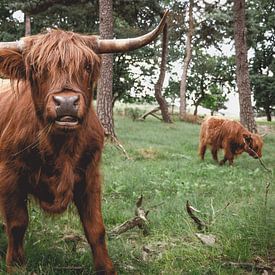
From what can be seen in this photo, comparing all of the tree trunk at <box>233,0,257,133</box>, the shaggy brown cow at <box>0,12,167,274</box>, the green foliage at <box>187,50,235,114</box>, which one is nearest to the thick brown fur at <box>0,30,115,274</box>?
the shaggy brown cow at <box>0,12,167,274</box>

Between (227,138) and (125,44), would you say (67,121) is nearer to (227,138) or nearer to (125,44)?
(125,44)

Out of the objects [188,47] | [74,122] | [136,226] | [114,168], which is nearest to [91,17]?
[188,47]

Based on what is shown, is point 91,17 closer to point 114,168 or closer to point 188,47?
point 188,47

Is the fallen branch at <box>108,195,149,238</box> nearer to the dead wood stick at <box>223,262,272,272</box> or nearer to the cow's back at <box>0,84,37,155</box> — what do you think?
the dead wood stick at <box>223,262,272,272</box>

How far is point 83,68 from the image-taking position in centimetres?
316

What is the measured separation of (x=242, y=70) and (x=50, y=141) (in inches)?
479

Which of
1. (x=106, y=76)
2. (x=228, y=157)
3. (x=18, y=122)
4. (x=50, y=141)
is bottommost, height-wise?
(x=228, y=157)

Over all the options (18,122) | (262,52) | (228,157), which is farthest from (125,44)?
(262,52)

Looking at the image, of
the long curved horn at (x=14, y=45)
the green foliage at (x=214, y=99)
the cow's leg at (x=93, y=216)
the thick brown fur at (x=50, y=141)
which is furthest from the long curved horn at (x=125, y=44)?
the green foliage at (x=214, y=99)

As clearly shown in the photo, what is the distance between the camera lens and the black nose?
286cm

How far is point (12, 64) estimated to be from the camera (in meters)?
3.34

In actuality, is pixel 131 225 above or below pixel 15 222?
below

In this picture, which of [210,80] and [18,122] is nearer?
[18,122]

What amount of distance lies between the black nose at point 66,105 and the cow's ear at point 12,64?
2.15ft
